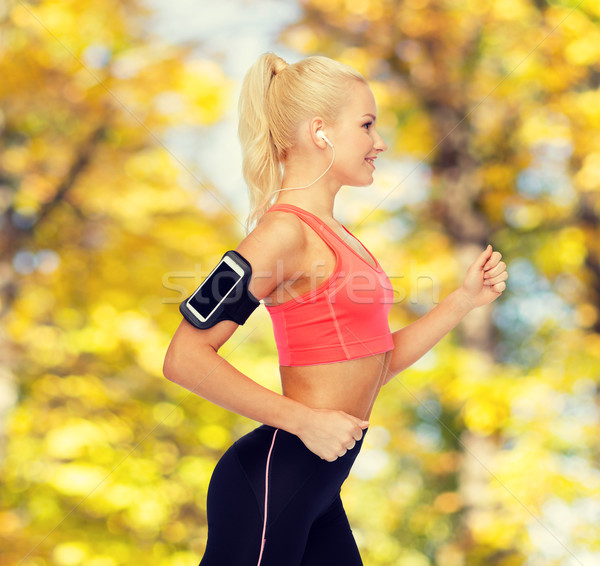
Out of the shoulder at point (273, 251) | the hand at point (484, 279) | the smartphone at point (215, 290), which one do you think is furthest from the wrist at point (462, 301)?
the smartphone at point (215, 290)

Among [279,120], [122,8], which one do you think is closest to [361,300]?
[279,120]

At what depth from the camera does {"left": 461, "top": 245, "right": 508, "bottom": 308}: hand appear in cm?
131

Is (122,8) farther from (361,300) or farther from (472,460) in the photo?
(472,460)

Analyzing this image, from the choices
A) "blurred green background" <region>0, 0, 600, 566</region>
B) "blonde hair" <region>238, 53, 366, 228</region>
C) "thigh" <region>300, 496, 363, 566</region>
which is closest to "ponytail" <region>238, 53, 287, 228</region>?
"blonde hair" <region>238, 53, 366, 228</region>

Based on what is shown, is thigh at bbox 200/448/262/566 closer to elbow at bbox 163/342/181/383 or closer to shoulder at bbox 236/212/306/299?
elbow at bbox 163/342/181/383

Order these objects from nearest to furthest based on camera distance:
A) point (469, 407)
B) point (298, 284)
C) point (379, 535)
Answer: point (298, 284)
point (469, 407)
point (379, 535)

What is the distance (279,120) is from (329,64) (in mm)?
141

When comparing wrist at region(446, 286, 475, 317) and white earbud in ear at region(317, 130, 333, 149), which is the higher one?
white earbud in ear at region(317, 130, 333, 149)

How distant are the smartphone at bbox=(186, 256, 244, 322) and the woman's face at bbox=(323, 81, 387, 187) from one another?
0.32 meters

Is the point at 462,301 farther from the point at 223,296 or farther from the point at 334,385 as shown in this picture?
the point at 223,296

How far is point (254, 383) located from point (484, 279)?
58 centimetres

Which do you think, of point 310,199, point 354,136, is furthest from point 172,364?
point 354,136

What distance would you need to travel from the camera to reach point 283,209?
3.70 ft

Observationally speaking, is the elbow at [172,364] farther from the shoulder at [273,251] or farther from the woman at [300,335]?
the shoulder at [273,251]
